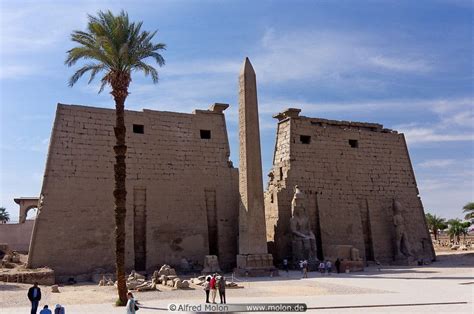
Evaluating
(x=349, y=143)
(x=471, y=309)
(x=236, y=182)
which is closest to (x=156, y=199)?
(x=236, y=182)

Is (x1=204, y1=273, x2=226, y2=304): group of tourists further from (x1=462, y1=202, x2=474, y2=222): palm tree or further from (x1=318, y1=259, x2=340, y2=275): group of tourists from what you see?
(x1=462, y1=202, x2=474, y2=222): palm tree

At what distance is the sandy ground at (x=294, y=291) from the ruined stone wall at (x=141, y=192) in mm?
2299

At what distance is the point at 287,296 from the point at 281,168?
10.3m

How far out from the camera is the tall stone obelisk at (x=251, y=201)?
16422mm

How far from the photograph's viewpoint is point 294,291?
12297 millimetres

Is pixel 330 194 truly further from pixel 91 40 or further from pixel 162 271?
pixel 91 40

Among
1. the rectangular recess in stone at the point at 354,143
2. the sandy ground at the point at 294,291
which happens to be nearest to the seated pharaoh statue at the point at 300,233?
the sandy ground at the point at 294,291

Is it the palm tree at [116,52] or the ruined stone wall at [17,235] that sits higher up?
the palm tree at [116,52]

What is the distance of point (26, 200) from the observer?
2811 cm

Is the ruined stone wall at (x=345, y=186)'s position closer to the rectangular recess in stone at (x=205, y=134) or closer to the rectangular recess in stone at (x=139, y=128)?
the rectangular recess in stone at (x=205, y=134)

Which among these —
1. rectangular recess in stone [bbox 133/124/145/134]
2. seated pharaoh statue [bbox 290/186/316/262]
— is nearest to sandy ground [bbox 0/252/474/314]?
seated pharaoh statue [bbox 290/186/316/262]

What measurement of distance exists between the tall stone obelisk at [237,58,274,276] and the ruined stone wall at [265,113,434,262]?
11.3ft

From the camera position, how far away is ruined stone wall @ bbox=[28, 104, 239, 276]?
16.7 meters

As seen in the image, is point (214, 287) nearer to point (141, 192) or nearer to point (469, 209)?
point (141, 192)
